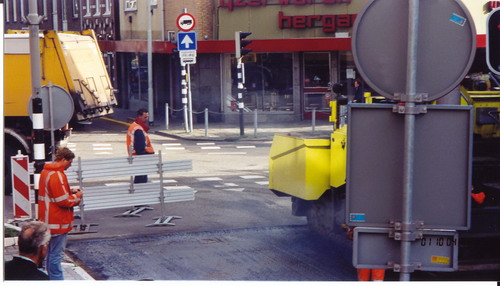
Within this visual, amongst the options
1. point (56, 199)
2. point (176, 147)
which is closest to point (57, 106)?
point (56, 199)

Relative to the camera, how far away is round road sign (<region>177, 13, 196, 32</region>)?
12405 mm

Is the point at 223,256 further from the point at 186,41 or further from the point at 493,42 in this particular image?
the point at 493,42

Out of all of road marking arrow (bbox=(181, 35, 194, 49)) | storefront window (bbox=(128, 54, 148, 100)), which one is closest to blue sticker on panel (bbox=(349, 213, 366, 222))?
storefront window (bbox=(128, 54, 148, 100))

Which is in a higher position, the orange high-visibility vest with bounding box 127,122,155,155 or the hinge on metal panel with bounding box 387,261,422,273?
the hinge on metal panel with bounding box 387,261,422,273

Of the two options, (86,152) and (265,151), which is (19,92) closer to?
(86,152)

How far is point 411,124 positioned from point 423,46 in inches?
14.8

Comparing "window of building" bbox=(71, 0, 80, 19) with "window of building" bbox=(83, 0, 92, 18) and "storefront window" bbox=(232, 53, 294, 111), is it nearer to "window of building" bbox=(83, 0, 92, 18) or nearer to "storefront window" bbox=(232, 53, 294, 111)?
"window of building" bbox=(83, 0, 92, 18)

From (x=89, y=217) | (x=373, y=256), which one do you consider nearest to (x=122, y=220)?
(x=89, y=217)

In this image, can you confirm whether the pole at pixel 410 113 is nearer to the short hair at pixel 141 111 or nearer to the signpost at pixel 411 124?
the signpost at pixel 411 124

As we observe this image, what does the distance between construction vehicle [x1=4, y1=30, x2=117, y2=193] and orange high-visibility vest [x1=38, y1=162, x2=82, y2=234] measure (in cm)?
387

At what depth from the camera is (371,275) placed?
23.9 feet

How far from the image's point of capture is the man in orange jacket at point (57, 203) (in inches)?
317

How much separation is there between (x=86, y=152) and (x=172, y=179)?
2306mm
